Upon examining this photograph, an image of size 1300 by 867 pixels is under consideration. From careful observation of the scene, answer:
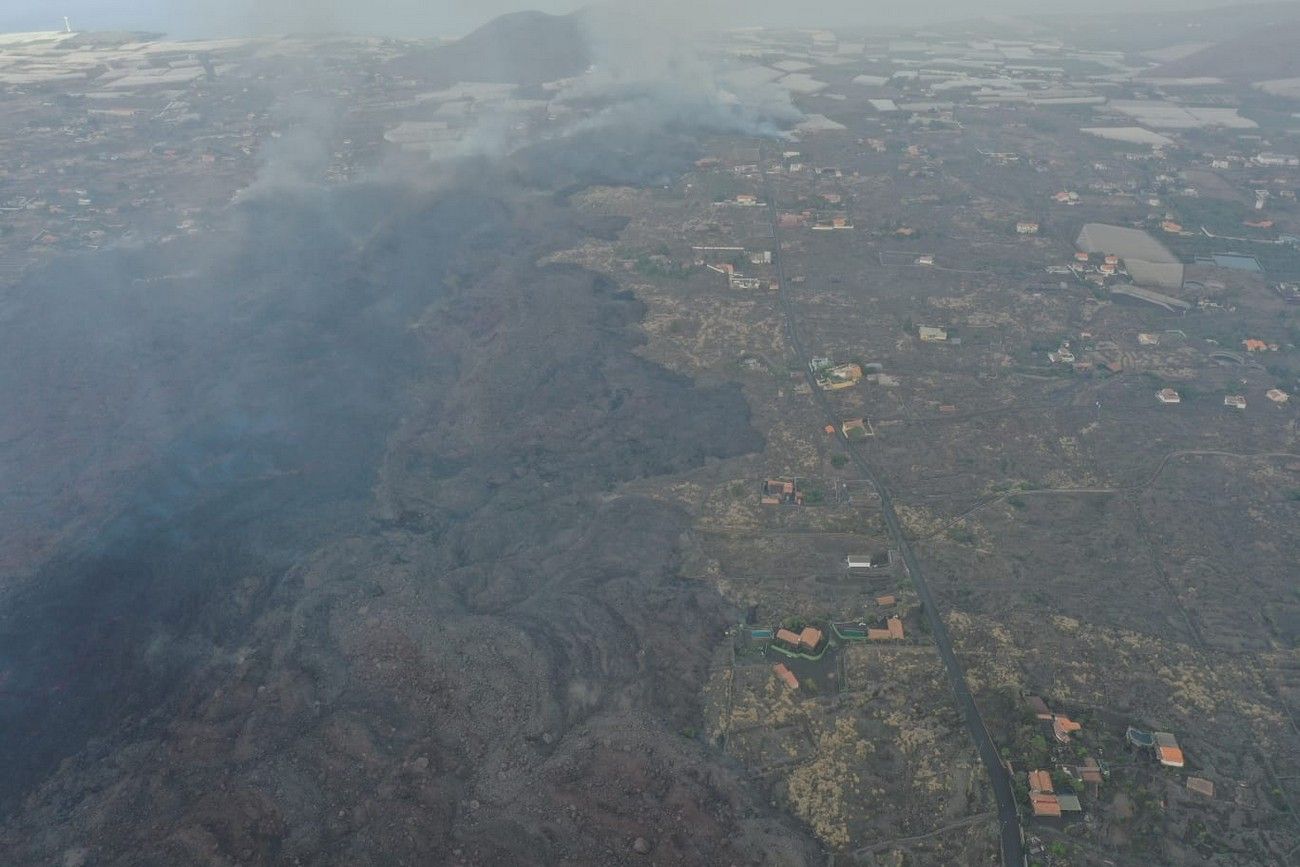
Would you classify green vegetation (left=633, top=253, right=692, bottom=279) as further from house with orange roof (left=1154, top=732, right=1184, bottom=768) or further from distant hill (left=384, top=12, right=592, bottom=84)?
distant hill (left=384, top=12, right=592, bottom=84)

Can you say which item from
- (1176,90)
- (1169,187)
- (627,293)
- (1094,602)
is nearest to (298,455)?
(627,293)

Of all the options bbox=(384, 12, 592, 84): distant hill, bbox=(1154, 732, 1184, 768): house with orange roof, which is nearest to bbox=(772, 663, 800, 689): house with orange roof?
bbox=(1154, 732, 1184, 768): house with orange roof

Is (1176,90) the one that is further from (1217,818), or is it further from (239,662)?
(239,662)

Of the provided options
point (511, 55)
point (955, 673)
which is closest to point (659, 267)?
point (955, 673)

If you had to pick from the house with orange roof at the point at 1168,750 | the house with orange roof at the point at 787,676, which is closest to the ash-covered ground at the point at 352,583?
the house with orange roof at the point at 787,676

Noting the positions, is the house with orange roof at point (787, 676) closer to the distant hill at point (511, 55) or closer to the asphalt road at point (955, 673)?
the asphalt road at point (955, 673)

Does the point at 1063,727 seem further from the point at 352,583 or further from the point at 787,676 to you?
the point at 352,583

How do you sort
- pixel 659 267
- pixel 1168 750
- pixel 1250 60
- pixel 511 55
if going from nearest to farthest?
pixel 1168 750 → pixel 659 267 → pixel 1250 60 → pixel 511 55
